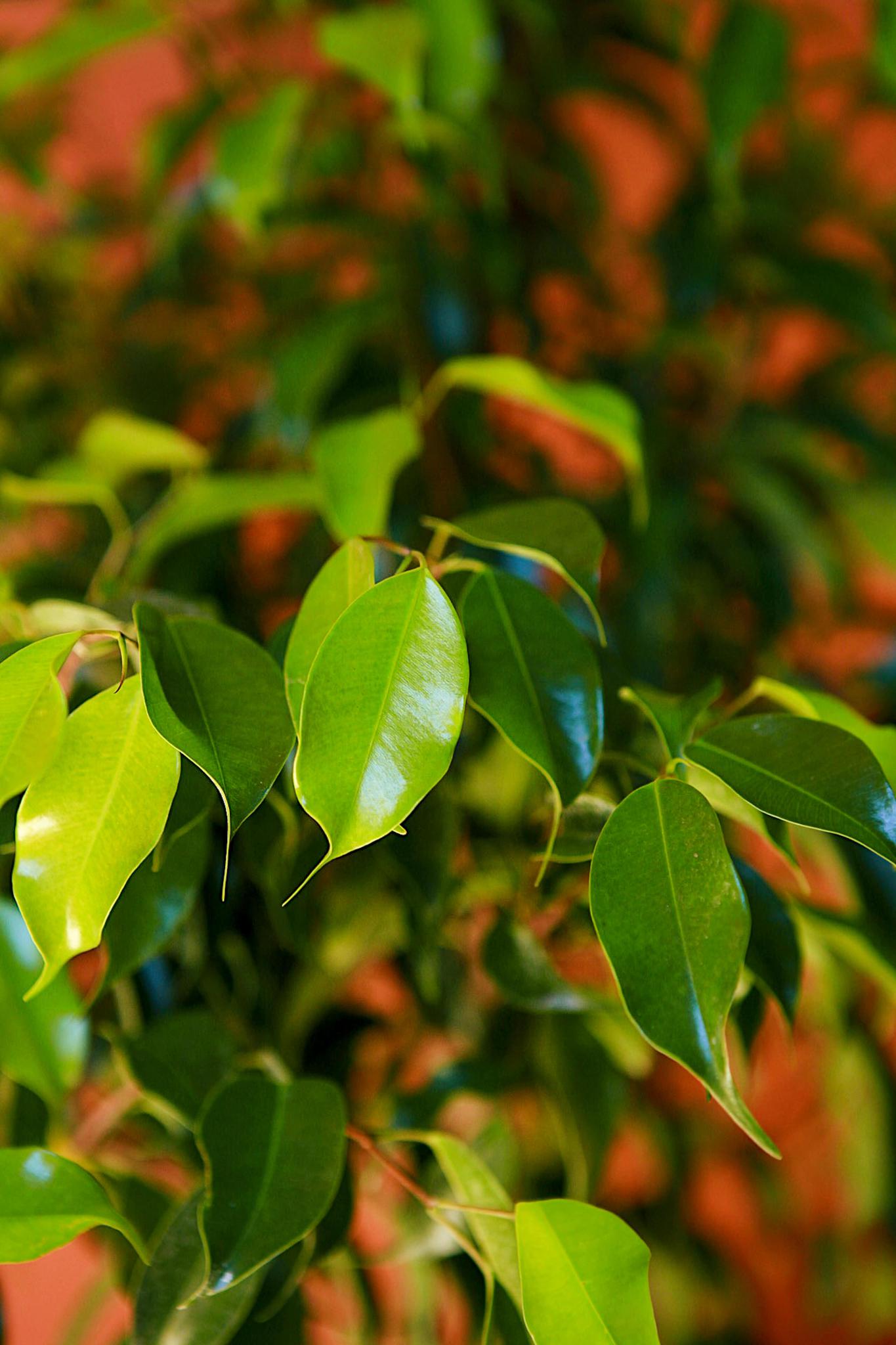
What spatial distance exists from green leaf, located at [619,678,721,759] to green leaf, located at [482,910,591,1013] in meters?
0.14

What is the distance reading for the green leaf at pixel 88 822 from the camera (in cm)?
27

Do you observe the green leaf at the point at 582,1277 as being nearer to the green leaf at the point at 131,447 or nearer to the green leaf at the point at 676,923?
the green leaf at the point at 676,923

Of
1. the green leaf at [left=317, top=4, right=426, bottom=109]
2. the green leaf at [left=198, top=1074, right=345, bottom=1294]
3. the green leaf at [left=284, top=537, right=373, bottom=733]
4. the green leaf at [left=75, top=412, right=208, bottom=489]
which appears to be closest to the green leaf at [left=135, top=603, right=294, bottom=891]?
the green leaf at [left=284, top=537, right=373, bottom=733]

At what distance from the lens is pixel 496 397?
3.54ft

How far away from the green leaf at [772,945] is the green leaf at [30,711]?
222 mm

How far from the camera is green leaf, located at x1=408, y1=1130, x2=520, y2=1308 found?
0.33 metres

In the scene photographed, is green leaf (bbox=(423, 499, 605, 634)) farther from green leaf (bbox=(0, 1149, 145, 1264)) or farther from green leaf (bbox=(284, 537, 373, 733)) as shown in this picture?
green leaf (bbox=(0, 1149, 145, 1264))

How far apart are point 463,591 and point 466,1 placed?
0.45 m

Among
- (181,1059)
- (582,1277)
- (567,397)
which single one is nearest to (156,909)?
(181,1059)

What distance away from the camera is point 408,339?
768 millimetres

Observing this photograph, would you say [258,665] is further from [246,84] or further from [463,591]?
[246,84]

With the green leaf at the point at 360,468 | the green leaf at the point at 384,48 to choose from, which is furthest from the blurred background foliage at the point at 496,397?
the green leaf at the point at 360,468

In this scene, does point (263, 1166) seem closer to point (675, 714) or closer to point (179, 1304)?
point (179, 1304)

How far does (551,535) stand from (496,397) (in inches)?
30.5
